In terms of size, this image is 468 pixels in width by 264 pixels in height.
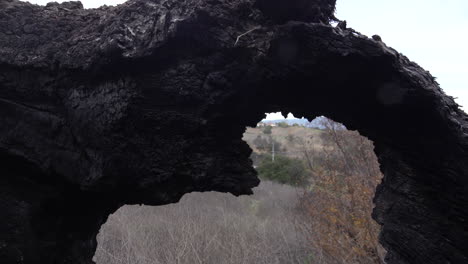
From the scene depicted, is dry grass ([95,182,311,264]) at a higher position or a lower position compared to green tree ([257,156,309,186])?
lower

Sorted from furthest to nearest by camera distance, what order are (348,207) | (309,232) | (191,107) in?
(309,232) → (348,207) → (191,107)

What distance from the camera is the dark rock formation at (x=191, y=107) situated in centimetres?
145

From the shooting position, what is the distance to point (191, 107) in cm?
168

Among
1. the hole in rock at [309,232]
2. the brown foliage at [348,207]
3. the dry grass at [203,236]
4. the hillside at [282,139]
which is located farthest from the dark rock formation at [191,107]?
the hillside at [282,139]

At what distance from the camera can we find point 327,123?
735 cm

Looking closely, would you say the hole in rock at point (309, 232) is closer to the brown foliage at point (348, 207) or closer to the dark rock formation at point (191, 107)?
the brown foliage at point (348, 207)

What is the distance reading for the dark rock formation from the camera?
1449 mm

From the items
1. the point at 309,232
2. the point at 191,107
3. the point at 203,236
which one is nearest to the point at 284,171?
the point at 203,236

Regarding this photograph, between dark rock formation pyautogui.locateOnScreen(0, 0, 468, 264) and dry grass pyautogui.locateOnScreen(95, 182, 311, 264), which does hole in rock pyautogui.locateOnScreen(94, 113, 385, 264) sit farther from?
dark rock formation pyautogui.locateOnScreen(0, 0, 468, 264)

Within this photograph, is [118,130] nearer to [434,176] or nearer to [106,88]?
[106,88]

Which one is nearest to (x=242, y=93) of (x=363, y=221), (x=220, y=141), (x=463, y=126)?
(x=220, y=141)

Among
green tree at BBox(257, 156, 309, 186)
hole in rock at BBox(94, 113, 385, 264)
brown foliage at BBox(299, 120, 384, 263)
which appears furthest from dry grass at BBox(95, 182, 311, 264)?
green tree at BBox(257, 156, 309, 186)

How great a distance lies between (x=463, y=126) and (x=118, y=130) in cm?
148

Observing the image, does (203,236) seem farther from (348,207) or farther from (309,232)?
(348,207)
